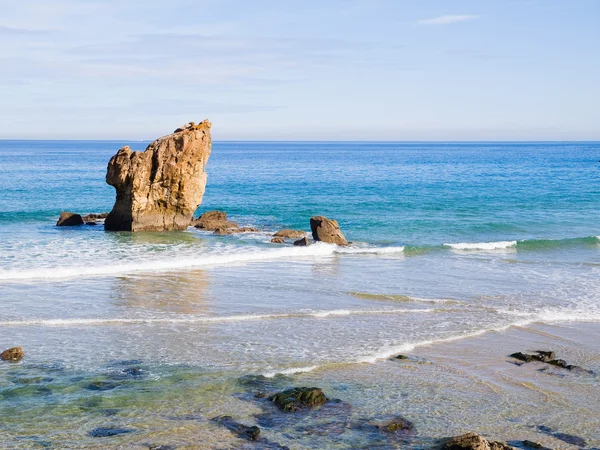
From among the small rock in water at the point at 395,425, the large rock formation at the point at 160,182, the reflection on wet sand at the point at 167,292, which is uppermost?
the large rock formation at the point at 160,182

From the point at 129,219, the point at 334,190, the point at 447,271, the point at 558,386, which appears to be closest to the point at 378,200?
the point at 334,190

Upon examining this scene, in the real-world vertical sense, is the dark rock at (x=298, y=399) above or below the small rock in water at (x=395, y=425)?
above

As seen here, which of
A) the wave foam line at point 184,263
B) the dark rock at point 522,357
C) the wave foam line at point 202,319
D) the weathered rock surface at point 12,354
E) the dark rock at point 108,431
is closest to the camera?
the dark rock at point 108,431

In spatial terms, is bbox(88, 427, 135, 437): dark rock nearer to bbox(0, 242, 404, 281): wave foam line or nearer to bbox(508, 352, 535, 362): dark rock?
bbox(508, 352, 535, 362): dark rock

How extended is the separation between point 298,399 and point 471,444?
304 cm

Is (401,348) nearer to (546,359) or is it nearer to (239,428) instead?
(546,359)

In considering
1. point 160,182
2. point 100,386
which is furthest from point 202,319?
point 160,182

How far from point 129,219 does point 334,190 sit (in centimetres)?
2883

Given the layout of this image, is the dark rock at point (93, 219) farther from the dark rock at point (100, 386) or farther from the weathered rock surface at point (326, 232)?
the dark rock at point (100, 386)

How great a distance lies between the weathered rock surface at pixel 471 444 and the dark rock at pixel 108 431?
461cm

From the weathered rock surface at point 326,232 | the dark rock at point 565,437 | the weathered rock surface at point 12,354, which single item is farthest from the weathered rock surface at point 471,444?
the weathered rock surface at point 326,232

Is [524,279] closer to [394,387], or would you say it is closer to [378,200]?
[394,387]

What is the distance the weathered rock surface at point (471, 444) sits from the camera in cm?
949

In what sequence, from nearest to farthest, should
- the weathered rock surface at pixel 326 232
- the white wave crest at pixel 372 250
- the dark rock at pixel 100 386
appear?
the dark rock at pixel 100 386 → the white wave crest at pixel 372 250 → the weathered rock surface at pixel 326 232
